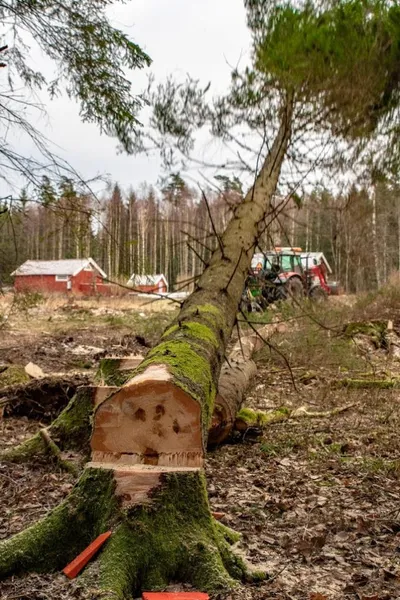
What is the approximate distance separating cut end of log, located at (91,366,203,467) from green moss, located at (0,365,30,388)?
183 inches

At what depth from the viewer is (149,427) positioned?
8.91 feet

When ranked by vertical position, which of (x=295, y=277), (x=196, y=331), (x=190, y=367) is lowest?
(x=190, y=367)

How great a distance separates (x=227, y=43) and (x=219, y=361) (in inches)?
186

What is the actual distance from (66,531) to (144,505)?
1.42ft

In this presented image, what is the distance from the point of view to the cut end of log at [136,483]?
2.49 meters

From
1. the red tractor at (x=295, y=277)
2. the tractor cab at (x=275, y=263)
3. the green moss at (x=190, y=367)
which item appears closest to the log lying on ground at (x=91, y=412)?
the green moss at (x=190, y=367)

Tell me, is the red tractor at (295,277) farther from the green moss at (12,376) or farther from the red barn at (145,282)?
the green moss at (12,376)

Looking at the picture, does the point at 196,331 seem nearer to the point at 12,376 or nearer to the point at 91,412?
the point at 91,412

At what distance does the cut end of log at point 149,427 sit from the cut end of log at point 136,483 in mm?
128

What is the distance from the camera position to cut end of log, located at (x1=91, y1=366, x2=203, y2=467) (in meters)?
2.70

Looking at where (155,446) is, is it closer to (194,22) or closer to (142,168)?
(194,22)

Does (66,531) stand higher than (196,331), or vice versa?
(196,331)

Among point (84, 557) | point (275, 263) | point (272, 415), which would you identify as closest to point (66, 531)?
point (84, 557)

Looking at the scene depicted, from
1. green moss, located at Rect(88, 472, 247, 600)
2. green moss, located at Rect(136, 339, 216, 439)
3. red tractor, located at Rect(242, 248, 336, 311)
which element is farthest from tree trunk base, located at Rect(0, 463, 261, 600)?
red tractor, located at Rect(242, 248, 336, 311)
